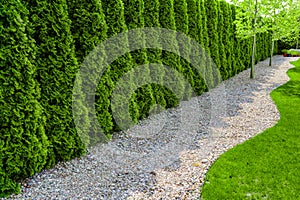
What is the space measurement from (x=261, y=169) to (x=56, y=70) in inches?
153

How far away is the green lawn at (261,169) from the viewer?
3619 mm

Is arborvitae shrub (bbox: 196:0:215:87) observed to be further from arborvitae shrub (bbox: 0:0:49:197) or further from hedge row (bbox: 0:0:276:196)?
arborvitae shrub (bbox: 0:0:49:197)

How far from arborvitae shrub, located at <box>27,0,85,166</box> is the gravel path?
44cm

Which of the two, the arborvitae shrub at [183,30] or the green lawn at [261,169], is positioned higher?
the arborvitae shrub at [183,30]

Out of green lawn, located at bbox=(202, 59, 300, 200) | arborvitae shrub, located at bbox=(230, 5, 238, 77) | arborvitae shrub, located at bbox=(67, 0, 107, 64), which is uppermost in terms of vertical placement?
arborvitae shrub, located at bbox=(67, 0, 107, 64)

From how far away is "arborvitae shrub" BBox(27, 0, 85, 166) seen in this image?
163 inches

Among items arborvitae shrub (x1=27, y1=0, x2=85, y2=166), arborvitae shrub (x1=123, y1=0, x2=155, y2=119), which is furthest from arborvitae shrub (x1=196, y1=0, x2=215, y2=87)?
arborvitae shrub (x1=27, y1=0, x2=85, y2=166)

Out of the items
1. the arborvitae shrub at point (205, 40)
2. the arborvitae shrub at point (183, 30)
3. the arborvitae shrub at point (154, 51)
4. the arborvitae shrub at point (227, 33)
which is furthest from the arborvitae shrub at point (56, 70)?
the arborvitae shrub at point (227, 33)

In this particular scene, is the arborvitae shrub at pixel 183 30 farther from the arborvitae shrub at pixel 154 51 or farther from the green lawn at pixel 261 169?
the green lawn at pixel 261 169

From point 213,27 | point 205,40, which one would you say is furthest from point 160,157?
point 213,27

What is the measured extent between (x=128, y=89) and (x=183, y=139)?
5.92 ft

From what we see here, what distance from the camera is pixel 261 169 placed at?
4.22 m

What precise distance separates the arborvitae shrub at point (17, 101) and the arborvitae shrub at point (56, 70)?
22cm

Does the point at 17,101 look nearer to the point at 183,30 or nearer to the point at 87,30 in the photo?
the point at 87,30
